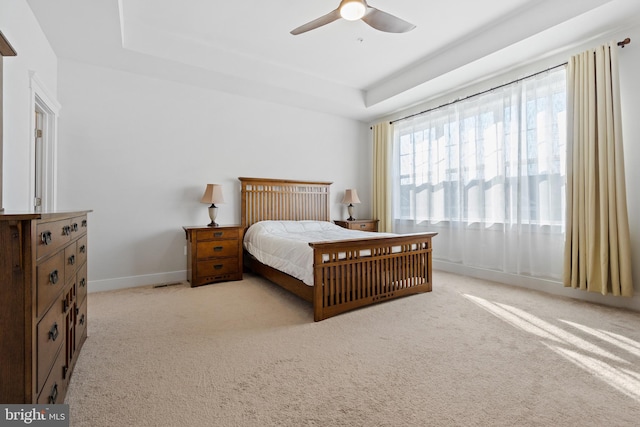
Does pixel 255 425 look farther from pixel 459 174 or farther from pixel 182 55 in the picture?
pixel 459 174

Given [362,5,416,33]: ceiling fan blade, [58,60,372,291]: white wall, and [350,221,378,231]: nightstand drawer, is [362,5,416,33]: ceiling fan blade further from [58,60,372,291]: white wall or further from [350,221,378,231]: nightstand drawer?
[350,221,378,231]: nightstand drawer

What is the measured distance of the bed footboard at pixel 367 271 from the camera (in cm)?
263

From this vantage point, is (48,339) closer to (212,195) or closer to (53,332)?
(53,332)

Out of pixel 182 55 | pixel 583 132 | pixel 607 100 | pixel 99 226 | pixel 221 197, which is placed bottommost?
pixel 99 226

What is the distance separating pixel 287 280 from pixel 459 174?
3.02m

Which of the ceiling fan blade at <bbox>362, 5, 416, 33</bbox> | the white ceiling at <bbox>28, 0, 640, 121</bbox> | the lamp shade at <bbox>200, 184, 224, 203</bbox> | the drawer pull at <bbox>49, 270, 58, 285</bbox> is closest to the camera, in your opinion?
the drawer pull at <bbox>49, 270, 58, 285</bbox>

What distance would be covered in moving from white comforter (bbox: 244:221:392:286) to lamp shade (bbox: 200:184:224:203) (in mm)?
668

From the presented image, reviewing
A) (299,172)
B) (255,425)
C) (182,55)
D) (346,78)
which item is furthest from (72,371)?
(346,78)

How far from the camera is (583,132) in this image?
3.02 meters

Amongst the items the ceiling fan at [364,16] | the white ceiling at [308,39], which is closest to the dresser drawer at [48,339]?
the white ceiling at [308,39]

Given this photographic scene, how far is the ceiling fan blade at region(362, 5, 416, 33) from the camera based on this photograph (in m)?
2.42

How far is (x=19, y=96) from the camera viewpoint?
2299 millimetres

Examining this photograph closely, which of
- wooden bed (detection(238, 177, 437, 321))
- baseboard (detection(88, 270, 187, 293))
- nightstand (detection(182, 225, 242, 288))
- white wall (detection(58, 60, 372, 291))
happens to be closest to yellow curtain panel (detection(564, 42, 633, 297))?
wooden bed (detection(238, 177, 437, 321))

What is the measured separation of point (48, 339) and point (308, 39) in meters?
3.66
